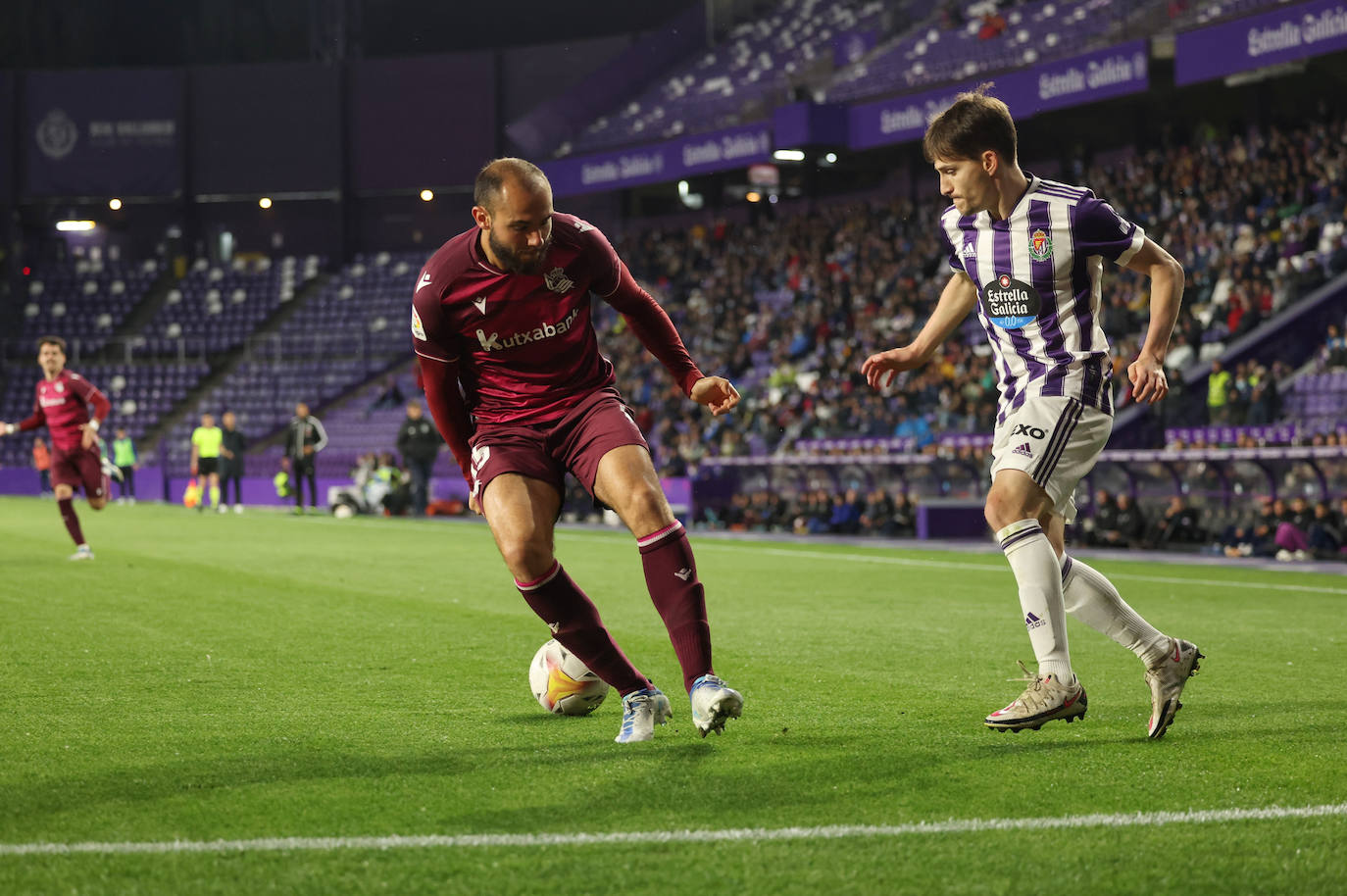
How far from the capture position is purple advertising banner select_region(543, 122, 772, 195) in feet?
101

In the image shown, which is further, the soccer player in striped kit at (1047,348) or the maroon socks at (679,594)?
A: the soccer player in striped kit at (1047,348)

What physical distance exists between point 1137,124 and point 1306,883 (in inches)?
1078

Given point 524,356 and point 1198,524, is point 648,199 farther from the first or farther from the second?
point 524,356

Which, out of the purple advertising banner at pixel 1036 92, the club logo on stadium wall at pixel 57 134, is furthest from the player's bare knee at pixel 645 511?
the club logo on stadium wall at pixel 57 134

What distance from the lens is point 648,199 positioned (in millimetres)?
40594

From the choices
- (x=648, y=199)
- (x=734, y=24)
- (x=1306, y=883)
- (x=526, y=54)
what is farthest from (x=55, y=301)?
(x=1306, y=883)

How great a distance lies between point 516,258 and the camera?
501cm

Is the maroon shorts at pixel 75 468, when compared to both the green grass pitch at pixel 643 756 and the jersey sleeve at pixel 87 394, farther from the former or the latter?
the green grass pitch at pixel 643 756

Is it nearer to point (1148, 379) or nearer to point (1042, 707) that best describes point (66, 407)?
point (1042, 707)

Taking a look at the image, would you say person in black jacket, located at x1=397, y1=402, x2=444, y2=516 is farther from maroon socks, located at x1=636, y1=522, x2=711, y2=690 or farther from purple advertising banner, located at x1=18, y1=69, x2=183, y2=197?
purple advertising banner, located at x1=18, y1=69, x2=183, y2=197

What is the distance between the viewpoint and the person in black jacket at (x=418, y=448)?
25703mm

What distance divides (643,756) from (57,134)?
160 ft

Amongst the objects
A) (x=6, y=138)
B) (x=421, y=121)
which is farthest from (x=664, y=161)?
(x=6, y=138)

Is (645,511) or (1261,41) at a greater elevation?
(1261,41)
